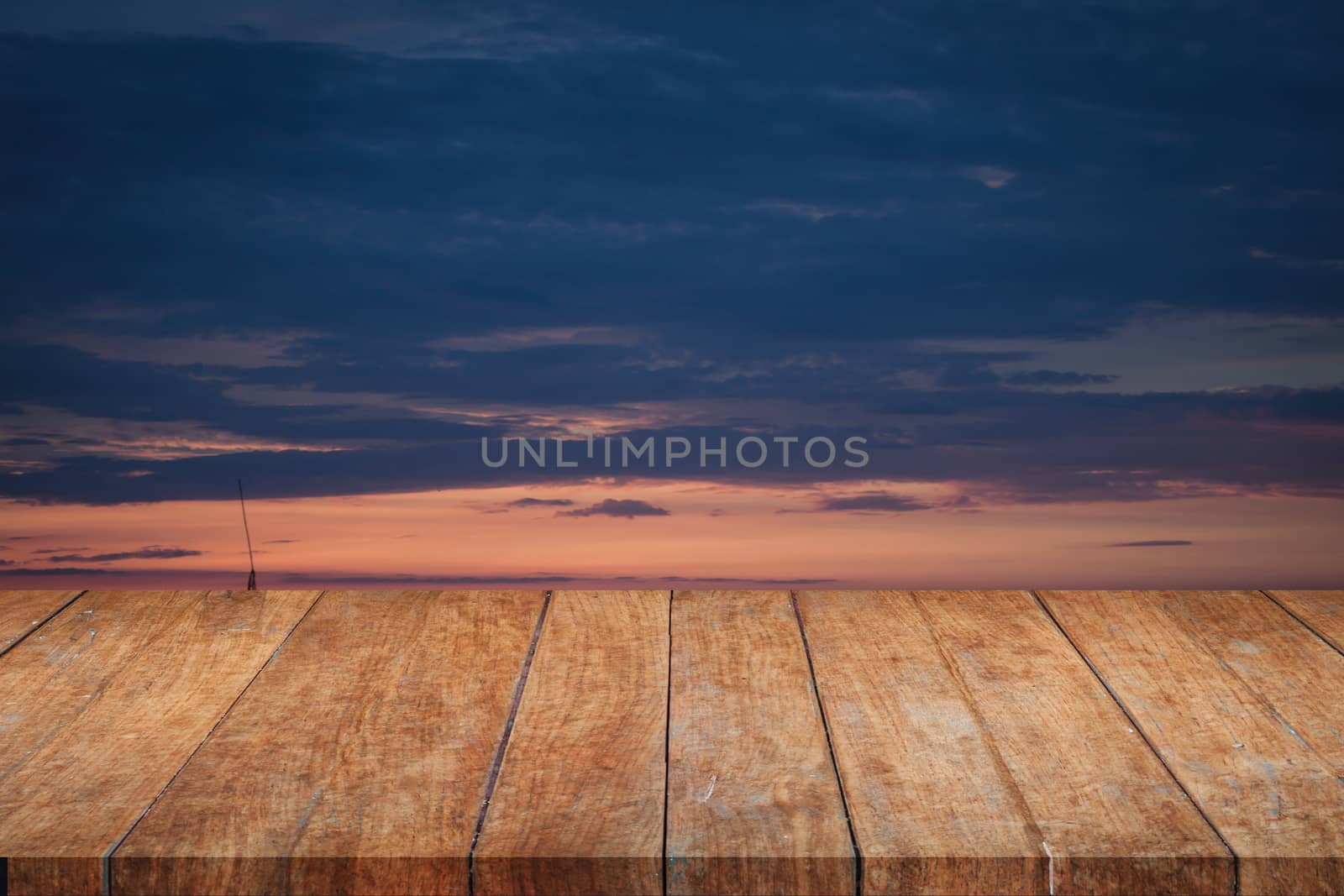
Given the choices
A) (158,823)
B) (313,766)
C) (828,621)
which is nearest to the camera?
(158,823)

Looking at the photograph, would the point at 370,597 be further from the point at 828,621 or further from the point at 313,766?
the point at 828,621

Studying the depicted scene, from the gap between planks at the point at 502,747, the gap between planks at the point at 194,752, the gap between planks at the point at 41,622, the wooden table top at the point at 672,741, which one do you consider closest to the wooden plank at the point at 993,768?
the wooden table top at the point at 672,741

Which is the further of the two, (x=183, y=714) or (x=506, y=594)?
(x=506, y=594)

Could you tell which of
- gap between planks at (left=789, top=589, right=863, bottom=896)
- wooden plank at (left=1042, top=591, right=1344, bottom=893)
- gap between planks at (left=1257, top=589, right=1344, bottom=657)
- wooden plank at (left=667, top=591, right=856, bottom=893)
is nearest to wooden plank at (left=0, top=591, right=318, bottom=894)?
wooden plank at (left=667, top=591, right=856, bottom=893)

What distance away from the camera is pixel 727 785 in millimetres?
1287

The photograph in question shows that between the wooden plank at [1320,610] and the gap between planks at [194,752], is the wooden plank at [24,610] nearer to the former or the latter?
the gap between planks at [194,752]

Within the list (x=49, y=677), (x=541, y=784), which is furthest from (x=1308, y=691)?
(x=49, y=677)

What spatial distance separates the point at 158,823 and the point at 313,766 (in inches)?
7.3

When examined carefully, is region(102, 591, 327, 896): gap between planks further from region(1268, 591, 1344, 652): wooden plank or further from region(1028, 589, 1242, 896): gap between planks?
region(1268, 591, 1344, 652): wooden plank

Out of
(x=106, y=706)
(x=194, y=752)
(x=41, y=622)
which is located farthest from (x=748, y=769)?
(x=41, y=622)

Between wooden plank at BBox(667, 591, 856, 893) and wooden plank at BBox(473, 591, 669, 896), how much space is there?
0.03 metres

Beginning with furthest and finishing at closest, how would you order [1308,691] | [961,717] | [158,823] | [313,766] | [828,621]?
1. [828,621]
2. [1308,691]
3. [961,717]
4. [313,766]
5. [158,823]

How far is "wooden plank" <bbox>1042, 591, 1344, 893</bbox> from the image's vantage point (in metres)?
1.19

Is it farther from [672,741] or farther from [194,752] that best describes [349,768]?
[672,741]
